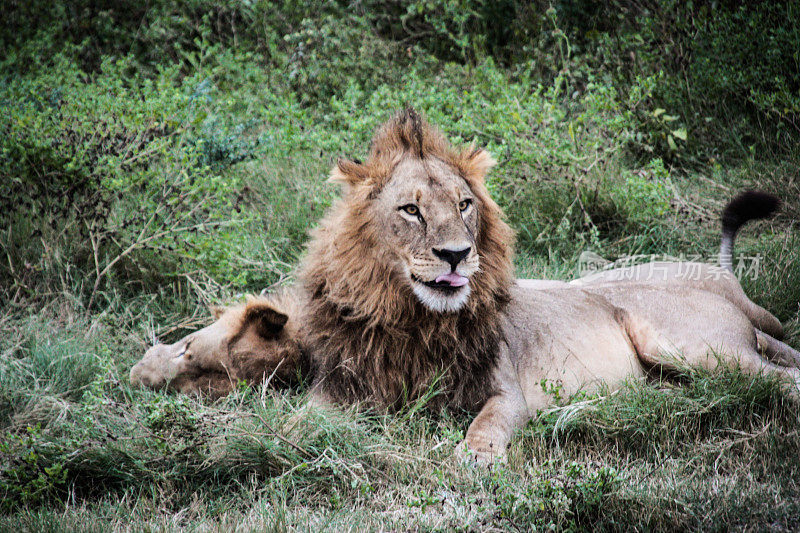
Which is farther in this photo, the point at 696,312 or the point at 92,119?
the point at 92,119

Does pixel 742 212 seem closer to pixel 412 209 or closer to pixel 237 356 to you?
pixel 412 209

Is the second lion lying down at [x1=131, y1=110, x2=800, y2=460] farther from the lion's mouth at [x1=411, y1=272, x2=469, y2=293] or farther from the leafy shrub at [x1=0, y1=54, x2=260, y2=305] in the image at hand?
the leafy shrub at [x1=0, y1=54, x2=260, y2=305]

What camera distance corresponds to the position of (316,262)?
3809 mm

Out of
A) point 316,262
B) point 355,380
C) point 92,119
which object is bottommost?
point 355,380

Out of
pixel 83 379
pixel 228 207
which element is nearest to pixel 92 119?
pixel 228 207

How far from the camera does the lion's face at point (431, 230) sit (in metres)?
3.38

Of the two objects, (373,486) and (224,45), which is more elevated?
(224,45)

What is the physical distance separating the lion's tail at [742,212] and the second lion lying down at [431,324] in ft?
1.84

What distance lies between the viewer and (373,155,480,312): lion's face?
11.1 ft

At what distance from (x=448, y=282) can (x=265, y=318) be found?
1.05m

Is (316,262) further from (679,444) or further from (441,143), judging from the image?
(679,444)

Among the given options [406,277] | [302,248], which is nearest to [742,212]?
[406,277]

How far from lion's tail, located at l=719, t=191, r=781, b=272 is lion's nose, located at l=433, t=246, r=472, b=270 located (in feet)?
6.94

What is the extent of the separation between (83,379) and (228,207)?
5.83 ft
